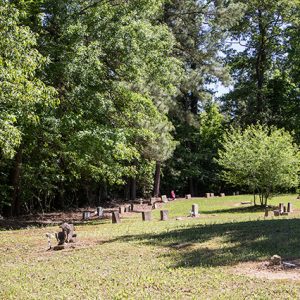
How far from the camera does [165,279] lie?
719cm

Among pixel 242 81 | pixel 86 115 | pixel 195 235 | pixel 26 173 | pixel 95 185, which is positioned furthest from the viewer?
pixel 242 81

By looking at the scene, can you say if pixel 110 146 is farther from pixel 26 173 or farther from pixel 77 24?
pixel 26 173

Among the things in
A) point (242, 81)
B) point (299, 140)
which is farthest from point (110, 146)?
point (242, 81)

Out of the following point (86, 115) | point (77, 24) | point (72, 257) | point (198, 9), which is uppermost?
point (198, 9)

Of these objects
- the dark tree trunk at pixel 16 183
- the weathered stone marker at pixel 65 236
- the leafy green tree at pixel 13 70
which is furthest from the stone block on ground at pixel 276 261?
the dark tree trunk at pixel 16 183

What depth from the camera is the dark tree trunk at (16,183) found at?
19656 mm

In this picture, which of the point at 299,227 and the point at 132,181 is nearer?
the point at 299,227

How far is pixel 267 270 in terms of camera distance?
7629mm

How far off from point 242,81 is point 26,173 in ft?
99.5

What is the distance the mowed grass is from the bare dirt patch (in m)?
0.18

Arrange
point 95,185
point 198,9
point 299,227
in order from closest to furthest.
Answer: point 299,227
point 95,185
point 198,9

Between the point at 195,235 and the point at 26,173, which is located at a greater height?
the point at 26,173

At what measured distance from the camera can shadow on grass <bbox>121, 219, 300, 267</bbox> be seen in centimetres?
862

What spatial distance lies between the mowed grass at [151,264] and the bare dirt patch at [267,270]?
0.60 feet
